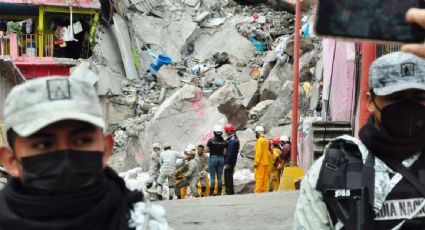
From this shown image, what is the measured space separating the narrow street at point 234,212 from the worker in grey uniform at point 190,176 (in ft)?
14.4

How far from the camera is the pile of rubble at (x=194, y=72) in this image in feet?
71.5

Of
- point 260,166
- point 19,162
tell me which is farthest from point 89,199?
point 260,166

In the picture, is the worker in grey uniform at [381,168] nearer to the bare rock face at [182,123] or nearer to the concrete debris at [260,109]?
the bare rock face at [182,123]

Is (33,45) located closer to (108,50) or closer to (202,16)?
(108,50)

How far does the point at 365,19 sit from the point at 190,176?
40.5 ft

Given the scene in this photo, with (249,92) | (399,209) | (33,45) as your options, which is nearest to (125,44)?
(33,45)

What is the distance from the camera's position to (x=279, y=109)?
2188 cm

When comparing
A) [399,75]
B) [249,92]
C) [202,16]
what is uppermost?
[202,16]

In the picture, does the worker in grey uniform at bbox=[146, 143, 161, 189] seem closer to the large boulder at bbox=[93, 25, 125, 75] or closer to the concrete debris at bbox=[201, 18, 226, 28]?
the large boulder at bbox=[93, 25, 125, 75]

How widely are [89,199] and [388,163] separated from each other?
4.31 ft

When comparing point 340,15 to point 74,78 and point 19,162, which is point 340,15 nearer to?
point 74,78

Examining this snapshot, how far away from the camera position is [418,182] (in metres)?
2.79

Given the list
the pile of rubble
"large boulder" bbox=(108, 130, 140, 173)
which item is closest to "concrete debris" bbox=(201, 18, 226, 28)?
the pile of rubble

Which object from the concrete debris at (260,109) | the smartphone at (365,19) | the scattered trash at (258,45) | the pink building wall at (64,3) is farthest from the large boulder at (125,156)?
the smartphone at (365,19)
